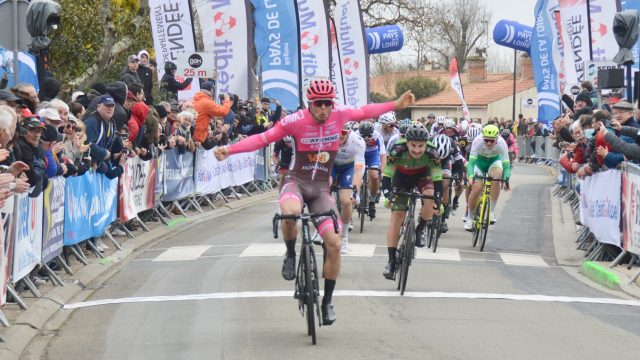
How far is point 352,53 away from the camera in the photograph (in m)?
34.7

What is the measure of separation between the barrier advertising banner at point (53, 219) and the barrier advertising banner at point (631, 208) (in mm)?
6624

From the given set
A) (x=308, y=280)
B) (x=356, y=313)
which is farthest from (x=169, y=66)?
(x=308, y=280)

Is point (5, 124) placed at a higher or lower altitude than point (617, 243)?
higher

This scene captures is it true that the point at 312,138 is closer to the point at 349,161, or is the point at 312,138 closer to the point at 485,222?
the point at 349,161

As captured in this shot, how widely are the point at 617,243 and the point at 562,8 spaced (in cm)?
978

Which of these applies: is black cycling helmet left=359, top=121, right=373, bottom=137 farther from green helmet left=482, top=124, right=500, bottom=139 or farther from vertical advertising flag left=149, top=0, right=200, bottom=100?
vertical advertising flag left=149, top=0, right=200, bottom=100

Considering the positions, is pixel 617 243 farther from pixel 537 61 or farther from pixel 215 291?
pixel 537 61

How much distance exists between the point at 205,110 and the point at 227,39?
5204 mm

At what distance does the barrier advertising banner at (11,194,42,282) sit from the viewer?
11.3m

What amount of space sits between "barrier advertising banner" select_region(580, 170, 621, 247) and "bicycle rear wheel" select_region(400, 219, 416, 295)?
3690mm

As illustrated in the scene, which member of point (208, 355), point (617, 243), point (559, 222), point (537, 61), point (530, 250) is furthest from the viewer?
point (537, 61)

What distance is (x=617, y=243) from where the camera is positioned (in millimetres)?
15195

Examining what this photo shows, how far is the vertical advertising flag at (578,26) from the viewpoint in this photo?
22969mm

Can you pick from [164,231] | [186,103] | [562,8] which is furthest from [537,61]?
[164,231]
